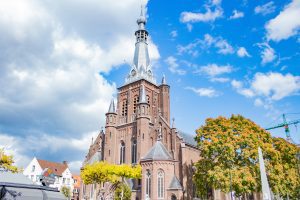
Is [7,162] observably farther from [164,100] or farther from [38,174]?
[38,174]

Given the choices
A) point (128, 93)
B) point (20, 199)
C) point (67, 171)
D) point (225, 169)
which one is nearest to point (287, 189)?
point (225, 169)

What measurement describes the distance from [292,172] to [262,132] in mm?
8592

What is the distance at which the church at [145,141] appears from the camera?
4472cm

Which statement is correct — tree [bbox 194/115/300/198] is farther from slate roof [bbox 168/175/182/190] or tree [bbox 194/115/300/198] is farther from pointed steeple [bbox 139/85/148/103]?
pointed steeple [bbox 139/85/148/103]

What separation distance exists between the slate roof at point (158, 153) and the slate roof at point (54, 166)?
37.6 meters

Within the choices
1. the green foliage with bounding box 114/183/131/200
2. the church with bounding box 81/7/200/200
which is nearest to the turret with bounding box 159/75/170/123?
the church with bounding box 81/7/200/200

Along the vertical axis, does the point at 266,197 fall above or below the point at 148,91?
below

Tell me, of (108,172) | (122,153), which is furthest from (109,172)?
(122,153)

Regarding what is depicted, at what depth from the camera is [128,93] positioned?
59156 millimetres

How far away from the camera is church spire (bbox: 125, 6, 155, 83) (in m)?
61.3

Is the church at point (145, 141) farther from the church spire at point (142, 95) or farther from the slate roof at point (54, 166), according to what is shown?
the slate roof at point (54, 166)

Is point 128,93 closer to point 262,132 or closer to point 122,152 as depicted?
point 122,152

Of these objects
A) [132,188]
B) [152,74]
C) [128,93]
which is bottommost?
[132,188]

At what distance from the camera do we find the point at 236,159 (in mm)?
34375
